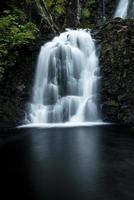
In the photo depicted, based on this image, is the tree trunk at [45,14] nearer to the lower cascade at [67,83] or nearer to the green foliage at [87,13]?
the lower cascade at [67,83]

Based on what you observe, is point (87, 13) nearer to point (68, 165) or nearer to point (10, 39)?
point (10, 39)

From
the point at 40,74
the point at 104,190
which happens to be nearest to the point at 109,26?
the point at 40,74

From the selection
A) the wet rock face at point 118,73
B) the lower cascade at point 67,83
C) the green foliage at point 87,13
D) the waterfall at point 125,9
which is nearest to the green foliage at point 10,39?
the lower cascade at point 67,83

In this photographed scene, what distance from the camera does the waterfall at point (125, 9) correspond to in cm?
2530

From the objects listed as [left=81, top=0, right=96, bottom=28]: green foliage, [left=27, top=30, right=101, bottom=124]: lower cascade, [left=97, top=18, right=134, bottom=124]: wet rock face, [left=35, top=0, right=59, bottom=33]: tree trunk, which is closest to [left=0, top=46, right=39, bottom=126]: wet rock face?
[left=27, top=30, right=101, bottom=124]: lower cascade

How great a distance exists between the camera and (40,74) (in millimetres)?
17484

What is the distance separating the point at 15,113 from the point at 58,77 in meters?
2.96

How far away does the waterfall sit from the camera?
25298mm

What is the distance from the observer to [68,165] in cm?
861

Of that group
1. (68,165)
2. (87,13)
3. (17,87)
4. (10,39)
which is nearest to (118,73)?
(17,87)

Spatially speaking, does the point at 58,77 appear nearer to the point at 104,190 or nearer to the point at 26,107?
the point at 26,107

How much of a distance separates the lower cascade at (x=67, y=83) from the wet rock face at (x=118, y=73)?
21.5 inches

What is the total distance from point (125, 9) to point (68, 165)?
19882 mm

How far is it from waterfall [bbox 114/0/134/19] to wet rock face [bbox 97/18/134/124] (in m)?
8.55
